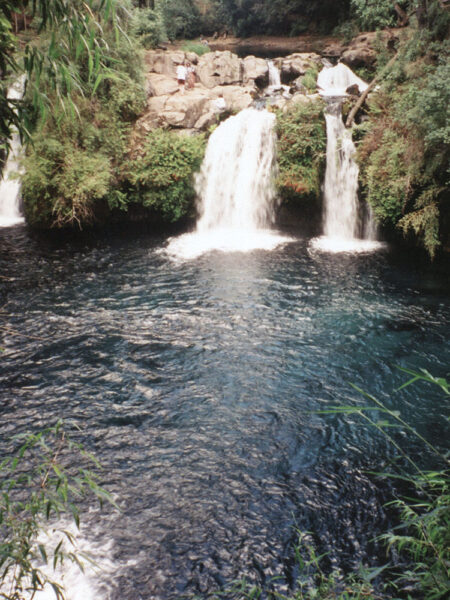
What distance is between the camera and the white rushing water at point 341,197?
564 inches

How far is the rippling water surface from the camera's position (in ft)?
15.2

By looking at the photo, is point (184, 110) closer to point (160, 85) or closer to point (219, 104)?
point (219, 104)

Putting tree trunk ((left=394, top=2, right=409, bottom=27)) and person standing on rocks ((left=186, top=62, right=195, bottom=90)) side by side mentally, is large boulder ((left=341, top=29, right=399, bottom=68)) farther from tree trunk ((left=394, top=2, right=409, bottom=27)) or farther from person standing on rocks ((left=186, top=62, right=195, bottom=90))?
person standing on rocks ((left=186, top=62, right=195, bottom=90))

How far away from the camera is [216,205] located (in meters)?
15.8

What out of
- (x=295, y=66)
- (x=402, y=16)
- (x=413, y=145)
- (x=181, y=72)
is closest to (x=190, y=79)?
(x=181, y=72)

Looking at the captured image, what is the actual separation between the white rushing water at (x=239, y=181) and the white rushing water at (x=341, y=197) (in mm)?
1810

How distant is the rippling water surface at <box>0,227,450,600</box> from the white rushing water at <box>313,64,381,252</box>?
213cm

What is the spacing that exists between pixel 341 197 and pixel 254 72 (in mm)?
9055

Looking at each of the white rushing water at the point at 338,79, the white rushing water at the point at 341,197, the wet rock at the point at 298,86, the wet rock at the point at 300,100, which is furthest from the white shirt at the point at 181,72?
the white rushing water at the point at 341,197

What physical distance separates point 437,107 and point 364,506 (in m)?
8.97

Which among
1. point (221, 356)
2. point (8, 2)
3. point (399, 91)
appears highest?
point (399, 91)

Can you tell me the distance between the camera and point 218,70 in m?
19.3

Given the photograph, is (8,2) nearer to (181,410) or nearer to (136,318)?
(181,410)

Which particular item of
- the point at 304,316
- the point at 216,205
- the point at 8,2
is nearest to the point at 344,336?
the point at 304,316
